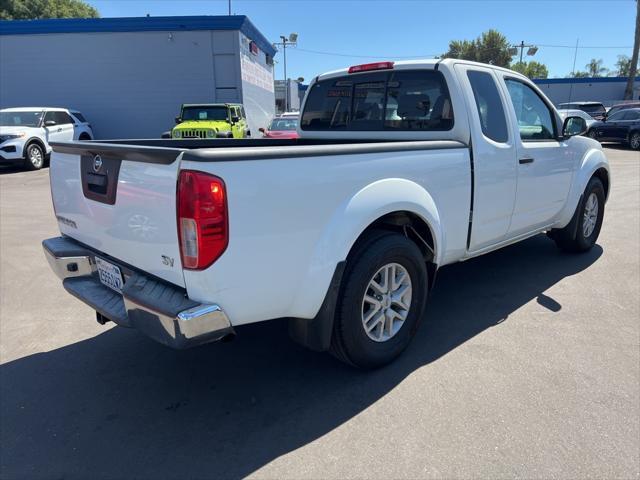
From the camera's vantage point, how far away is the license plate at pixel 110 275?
2.77 metres

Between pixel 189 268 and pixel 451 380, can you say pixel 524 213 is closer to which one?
pixel 451 380

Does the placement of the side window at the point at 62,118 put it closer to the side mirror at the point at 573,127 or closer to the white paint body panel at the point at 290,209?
the white paint body panel at the point at 290,209

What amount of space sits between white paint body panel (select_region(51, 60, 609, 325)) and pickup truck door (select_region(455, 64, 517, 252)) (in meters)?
0.02

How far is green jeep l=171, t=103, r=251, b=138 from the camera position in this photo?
14.3 metres

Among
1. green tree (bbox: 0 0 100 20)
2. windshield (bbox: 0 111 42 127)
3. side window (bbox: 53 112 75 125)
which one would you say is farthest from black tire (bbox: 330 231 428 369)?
green tree (bbox: 0 0 100 20)

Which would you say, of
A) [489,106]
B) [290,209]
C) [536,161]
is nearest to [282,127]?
[536,161]

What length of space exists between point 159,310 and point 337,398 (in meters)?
1.28

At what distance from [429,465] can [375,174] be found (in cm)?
162

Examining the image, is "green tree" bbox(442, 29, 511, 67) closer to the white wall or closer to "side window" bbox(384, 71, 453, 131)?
the white wall

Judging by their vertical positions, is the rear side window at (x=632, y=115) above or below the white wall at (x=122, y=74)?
below

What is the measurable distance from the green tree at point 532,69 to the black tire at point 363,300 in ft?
239

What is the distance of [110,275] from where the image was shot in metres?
2.85

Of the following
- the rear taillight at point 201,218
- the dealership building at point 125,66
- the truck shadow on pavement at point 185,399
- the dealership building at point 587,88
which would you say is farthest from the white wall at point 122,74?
the dealership building at point 587,88

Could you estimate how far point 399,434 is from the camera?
2.56 m
